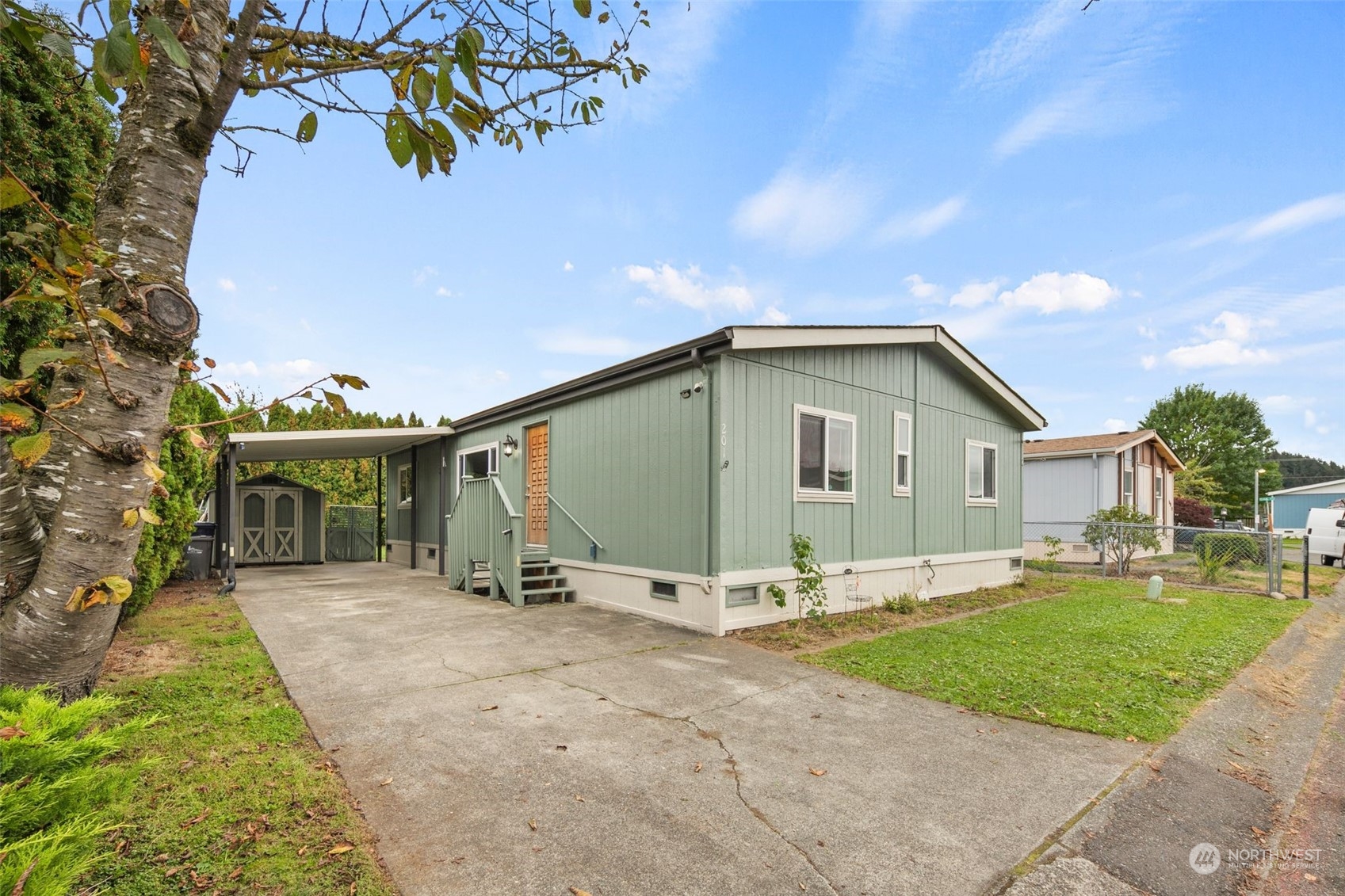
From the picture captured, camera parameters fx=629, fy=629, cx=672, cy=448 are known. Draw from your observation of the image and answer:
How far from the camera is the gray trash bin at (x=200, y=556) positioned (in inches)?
464

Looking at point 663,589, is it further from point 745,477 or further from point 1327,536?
point 1327,536

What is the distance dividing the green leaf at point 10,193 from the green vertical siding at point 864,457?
6.07 metres

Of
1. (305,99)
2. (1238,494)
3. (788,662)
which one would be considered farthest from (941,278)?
(1238,494)

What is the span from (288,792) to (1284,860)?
4.52 meters

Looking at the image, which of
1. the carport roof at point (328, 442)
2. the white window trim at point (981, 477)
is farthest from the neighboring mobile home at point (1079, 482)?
the carport roof at point (328, 442)

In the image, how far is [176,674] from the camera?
497 cm

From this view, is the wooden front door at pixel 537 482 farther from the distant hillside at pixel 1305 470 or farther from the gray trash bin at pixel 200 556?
the distant hillside at pixel 1305 470

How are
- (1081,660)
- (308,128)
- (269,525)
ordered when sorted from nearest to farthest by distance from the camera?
1. (308,128)
2. (1081,660)
3. (269,525)

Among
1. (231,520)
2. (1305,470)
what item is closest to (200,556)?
(231,520)

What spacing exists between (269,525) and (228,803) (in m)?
14.7

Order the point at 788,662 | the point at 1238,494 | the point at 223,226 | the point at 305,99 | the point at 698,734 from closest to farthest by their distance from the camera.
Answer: the point at 305,99 → the point at 223,226 → the point at 698,734 → the point at 788,662 → the point at 1238,494

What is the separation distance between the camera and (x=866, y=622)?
778 centimetres

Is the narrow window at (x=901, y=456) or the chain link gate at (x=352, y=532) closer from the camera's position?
the narrow window at (x=901, y=456)

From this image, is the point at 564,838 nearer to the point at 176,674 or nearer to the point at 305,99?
the point at 305,99
